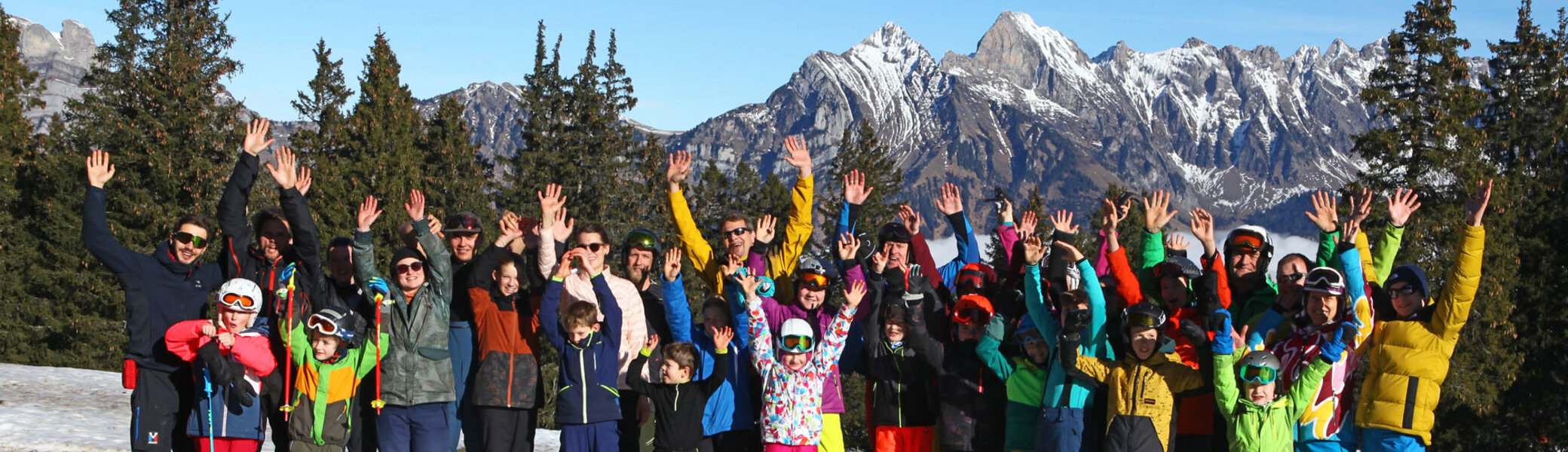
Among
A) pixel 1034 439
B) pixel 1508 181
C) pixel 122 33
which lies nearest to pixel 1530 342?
pixel 1508 181

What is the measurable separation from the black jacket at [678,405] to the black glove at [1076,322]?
7.60ft

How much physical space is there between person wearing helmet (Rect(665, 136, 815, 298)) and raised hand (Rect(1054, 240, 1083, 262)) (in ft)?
6.16

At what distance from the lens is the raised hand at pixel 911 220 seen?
952cm

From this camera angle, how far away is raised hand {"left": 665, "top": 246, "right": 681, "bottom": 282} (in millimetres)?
7875

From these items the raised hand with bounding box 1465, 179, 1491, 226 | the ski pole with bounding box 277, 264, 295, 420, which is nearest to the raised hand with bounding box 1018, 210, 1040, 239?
the raised hand with bounding box 1465, 179, 1491, 226

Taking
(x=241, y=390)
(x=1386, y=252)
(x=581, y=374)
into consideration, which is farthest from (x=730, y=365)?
(x=1386, y=252)

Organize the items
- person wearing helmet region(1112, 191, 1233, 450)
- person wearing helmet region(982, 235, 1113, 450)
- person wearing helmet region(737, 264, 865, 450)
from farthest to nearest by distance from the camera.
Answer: person wearing helmet region(737, 264, 865, 450) → person wearing helmet region(1112, 191, 1233, 450) → person wearing helmet region(982, 235, 1113, 450)

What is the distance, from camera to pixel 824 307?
859cm

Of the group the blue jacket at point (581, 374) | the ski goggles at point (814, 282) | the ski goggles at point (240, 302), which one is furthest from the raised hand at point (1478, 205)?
the ski goggles at point (240, 302)

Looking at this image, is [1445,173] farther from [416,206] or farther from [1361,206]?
[416,206]

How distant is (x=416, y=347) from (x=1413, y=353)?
6.51 m

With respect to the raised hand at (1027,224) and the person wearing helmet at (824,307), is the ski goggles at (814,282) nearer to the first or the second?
the person wearing helmet at (824,307)

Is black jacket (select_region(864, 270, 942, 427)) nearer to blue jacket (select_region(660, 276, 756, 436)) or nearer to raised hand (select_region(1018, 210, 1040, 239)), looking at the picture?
blue jacket (select_region(660, 276, 756, 436))

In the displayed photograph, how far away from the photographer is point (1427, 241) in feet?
109
